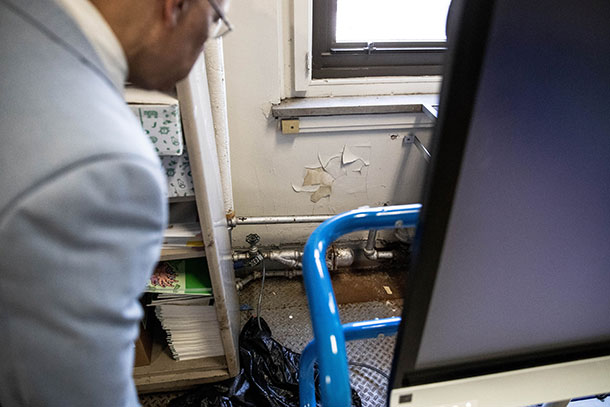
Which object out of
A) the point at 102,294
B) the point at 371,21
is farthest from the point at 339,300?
the point at 102,294

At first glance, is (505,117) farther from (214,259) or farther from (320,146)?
(320,146)

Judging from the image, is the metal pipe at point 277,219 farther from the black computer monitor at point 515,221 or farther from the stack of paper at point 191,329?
the black computer monitor at point 515,221

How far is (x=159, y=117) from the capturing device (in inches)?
29.8

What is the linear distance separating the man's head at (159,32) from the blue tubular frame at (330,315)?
327mm

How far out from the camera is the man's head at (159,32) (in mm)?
444

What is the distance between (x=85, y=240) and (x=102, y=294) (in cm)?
6

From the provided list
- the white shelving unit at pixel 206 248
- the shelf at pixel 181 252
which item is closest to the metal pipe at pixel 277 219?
the white shelving unit at pixel 206 248

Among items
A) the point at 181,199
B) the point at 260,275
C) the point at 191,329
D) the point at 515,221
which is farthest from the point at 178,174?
the point at 260,275

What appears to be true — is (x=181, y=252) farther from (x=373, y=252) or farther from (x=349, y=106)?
(x=373, y=252)

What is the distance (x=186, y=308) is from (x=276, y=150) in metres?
0.69

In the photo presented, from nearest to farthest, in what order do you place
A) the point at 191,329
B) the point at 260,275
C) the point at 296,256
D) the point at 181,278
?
1. the point at 181,278
2. the point at 191,329
3. the point at 296,256
4. the point at 260,275

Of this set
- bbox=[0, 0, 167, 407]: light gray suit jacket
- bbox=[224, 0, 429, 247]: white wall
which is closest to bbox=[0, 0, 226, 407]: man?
bbox=[0, 0, 167, 407]: light gray suit jacket

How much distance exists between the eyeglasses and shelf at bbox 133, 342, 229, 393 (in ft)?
3.59

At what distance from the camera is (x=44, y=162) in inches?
13.0
